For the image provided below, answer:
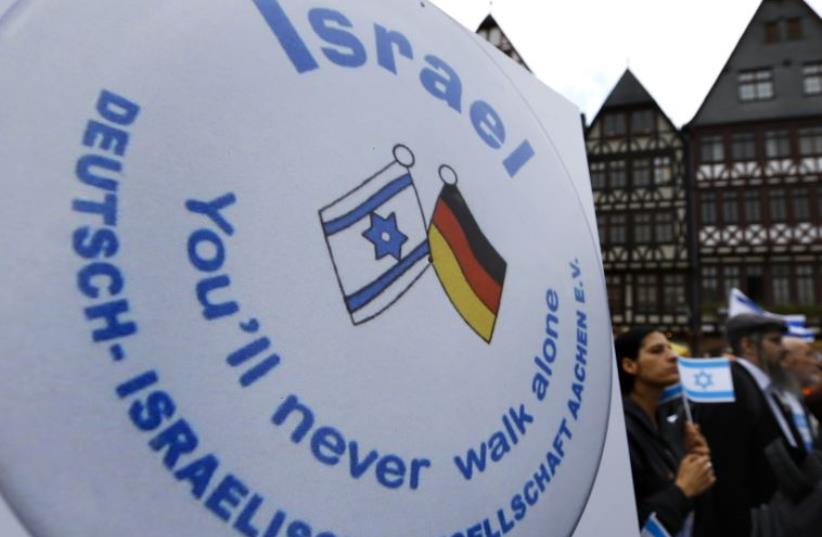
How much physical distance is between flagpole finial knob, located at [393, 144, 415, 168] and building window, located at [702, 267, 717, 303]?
1725 cm

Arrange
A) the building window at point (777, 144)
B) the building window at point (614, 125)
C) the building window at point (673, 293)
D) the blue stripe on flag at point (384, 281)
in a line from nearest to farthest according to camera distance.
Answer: the blue stripe on flag at point (384, 281)
the building window at point (777, 144)
the building window at point (673, 293)
the building window at point (614, 125)

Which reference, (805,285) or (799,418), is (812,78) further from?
(799,418)

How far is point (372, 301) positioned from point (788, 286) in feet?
58.9

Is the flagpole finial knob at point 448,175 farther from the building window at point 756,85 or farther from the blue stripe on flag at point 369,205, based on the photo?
the building window at point 756,85

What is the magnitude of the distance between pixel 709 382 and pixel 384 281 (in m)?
2.12

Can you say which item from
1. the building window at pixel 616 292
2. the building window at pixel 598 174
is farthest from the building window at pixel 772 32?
the building window at pixel 616 292

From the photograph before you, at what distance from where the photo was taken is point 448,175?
630mm

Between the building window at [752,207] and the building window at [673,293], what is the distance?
2.26 m

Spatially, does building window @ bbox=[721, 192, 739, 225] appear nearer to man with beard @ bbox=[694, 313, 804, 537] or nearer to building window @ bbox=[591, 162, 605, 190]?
building window @ bbox=[591, 162, 605, 190]

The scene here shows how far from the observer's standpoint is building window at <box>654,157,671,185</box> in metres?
16.2

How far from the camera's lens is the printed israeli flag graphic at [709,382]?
2.22 metres

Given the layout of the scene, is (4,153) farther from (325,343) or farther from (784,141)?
(784,141)

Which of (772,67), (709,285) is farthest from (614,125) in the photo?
(709,285)

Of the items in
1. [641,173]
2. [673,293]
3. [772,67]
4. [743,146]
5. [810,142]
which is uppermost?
[772,67]
